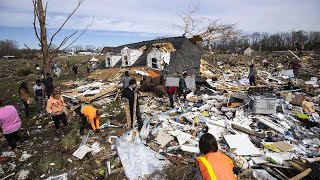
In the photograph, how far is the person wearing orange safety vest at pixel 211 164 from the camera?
2.73 metres

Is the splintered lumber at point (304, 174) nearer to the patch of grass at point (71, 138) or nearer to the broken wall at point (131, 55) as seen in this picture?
the patch of grass at point (71, 138)

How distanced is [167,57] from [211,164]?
17.4m

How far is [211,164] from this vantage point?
2766 mm

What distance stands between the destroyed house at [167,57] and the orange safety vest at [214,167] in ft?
A: 52.5

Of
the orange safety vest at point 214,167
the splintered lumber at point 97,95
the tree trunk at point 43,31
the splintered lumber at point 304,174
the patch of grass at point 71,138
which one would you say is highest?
the tree trunk at point 43,31

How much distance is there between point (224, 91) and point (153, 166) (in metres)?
8.95

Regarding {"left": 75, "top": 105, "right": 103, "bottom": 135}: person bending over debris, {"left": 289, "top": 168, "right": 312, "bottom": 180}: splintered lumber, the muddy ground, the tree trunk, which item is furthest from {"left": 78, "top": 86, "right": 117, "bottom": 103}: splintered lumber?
{"left": 289, "top": 168, "right": 312, "bottom": 180}: splintered lumber

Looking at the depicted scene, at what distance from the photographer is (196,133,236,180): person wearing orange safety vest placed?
2726 mm

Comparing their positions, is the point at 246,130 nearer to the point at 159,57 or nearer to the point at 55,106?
the point at 55,106

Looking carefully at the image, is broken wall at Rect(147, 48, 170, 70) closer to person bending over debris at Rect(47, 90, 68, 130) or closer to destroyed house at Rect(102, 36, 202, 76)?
destroyed house at Rect(102, 36, 202, 76)

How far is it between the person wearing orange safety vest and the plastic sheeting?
2739 mm

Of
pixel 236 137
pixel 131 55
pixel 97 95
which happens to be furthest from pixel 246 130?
pixel 131 55

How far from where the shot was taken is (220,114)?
9.27 meters

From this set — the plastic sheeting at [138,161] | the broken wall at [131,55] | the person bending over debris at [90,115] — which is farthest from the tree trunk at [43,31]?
the broken wall at [131,55]
